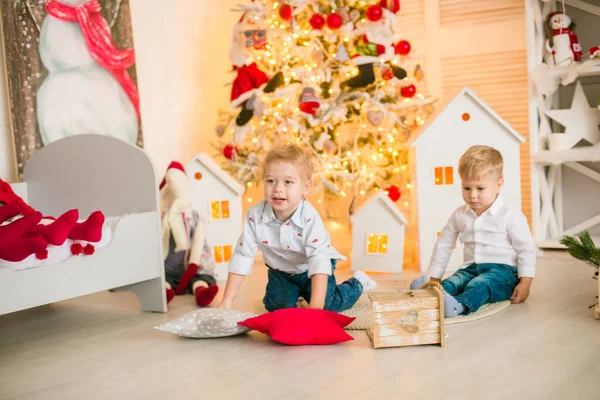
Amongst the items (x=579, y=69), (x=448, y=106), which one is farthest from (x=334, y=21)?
(x=579, y=69)

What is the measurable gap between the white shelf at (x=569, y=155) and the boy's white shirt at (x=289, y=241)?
4.75 feet

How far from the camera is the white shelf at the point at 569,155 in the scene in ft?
10.6

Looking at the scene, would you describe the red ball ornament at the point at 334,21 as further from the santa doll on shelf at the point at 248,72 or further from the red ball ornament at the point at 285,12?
the santa doll on shelf at the point at 248,72

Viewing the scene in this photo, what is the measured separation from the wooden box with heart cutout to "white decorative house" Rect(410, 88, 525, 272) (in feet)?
4.17

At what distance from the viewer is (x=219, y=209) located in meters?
3.23

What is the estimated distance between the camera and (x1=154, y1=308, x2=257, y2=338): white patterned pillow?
209 cm

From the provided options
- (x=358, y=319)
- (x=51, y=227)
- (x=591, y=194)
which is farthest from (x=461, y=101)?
(x=51, y=227)

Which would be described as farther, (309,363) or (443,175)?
(443,175)

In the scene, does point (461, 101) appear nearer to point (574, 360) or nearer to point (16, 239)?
point (574, 360)

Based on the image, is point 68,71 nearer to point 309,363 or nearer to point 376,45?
point 376,45

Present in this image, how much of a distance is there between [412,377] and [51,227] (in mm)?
1182

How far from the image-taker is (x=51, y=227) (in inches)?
84.6

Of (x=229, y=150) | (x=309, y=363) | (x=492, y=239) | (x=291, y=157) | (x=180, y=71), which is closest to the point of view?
(x=309, y=363)

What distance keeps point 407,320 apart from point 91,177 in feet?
4.63
